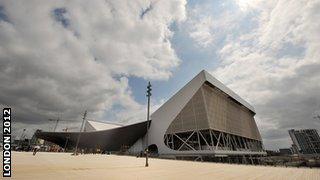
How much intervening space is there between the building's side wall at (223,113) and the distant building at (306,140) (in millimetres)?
78795

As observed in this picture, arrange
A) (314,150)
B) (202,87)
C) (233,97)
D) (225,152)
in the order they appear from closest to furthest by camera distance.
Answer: (225,152), (202,87), (233,97), (314,150)

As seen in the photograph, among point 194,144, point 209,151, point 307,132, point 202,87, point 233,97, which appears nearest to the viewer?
point 209,151

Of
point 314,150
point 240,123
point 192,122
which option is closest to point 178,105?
point 192,122

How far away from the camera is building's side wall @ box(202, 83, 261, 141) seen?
172 ft

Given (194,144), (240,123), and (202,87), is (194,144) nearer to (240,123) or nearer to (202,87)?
(202,87)

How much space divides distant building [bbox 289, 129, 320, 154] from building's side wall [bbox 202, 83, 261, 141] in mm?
78795

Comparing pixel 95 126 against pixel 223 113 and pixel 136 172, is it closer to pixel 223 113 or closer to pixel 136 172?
pixel 223 113

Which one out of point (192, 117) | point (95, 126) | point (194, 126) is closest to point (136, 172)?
point (194, 126)

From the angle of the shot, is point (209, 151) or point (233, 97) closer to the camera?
point (209, 151)

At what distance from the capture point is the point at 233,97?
6850cm

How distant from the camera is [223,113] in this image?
5881 cm

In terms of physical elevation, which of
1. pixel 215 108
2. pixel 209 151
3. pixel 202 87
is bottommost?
pixel 209 151

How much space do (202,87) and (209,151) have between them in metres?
15.8

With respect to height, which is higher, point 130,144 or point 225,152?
point 130,144
